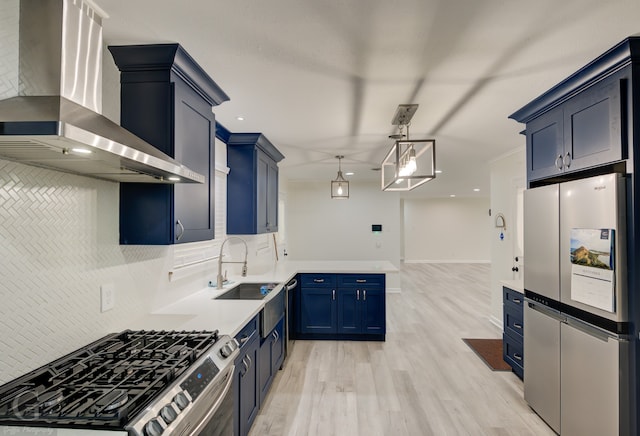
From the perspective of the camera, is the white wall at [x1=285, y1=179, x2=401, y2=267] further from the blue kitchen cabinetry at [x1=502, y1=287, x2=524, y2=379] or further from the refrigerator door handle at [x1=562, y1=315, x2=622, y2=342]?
the refrigerator door handle at [x1=562, y1=315, x2=622, y2=342]

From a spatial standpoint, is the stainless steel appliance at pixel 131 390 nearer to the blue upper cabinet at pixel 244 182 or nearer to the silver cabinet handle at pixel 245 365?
the silver cabinet handle at pixel 245 365

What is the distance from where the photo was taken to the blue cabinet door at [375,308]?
4.03m

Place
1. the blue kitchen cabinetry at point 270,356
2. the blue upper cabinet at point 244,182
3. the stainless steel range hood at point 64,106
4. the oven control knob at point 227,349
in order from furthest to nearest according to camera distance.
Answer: the blue upper cabinet at point 244,182, the blue kitchen cabinetry at point 270,356, the oven control knob at point 227,349, the stainless steel range hood at point 64,106

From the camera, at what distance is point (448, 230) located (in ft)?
37.3

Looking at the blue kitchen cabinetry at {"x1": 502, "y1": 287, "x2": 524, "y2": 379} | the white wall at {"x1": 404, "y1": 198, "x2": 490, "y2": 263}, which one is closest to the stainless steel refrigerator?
the blue kitchen cabinetry at {"x1": 502, "y1": 287, "x2": 524, "y2": 379}

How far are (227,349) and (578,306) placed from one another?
2.15 metres

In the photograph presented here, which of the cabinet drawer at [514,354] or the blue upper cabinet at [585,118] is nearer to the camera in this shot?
the blue upper cabinet at [585,118]

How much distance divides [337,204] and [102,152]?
618 centimetres

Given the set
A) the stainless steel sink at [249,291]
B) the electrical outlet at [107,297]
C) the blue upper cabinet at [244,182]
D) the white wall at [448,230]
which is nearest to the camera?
the electrical outlet at [107,297]

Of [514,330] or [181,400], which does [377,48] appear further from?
[514,330]

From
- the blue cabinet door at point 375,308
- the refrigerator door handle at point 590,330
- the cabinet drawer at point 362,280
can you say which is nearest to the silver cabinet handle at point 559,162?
the refrigerator door handle at point 590,330

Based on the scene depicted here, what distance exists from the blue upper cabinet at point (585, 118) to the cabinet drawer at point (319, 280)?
248cm

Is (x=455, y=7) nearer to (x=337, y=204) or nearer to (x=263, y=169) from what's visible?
(x=263, y=169)

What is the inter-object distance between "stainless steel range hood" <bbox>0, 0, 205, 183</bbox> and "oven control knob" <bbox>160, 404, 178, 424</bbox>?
91cm
